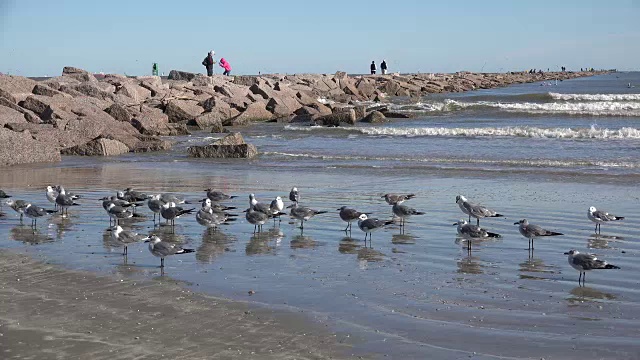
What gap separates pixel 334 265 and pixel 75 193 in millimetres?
7421

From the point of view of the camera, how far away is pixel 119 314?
7.61 m

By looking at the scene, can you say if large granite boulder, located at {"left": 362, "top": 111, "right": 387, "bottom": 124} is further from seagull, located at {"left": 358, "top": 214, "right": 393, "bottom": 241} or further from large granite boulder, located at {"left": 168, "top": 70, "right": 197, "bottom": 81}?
seagull, located at {"left": 358, "top": 214, "right": 393, "bottom": 241}

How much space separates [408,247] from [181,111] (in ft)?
78.0

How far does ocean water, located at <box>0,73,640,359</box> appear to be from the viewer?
289 inches

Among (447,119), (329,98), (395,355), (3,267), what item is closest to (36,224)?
(3,267)

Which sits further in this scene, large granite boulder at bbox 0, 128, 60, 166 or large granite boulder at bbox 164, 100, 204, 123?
large granite boulder at bbox 164, 100, 204, 123

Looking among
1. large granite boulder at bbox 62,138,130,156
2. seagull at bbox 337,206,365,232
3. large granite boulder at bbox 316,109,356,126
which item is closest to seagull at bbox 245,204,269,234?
seagull at bbox 337,206,365,232

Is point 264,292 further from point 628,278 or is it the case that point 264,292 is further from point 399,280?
point 628,278

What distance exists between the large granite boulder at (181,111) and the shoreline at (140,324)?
24608mm

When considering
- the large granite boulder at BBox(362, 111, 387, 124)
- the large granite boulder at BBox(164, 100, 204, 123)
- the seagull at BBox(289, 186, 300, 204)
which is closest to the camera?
the seagull at BBox(289, 186, 300, 204)

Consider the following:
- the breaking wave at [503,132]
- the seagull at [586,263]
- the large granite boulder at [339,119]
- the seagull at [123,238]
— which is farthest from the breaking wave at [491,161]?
the seagull at [123,238]

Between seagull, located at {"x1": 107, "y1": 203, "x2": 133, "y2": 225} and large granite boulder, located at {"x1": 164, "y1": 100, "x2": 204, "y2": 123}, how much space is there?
2114 centimetres

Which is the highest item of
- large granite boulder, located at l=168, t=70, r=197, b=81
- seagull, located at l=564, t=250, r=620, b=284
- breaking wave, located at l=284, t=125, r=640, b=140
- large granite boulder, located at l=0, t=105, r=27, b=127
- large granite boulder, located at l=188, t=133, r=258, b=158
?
large granite boulder, located at l=168, t=70, r=197, b=81

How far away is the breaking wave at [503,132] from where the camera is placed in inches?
1088
